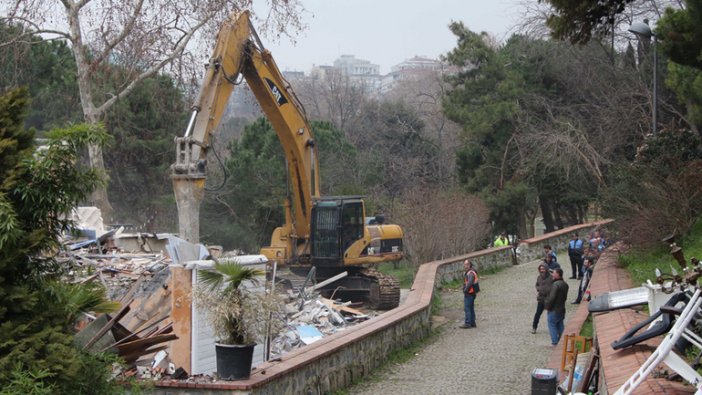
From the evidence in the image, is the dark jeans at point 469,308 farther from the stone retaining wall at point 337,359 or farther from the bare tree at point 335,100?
the bare tree at point 335,100

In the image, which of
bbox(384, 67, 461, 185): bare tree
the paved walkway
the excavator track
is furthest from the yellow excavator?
bbox(384, 67, 461, 185): bare tree

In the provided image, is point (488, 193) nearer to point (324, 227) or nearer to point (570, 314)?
point (324, 227)

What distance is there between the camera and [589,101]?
4319 centimetres

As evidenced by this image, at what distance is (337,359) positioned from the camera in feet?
49.5

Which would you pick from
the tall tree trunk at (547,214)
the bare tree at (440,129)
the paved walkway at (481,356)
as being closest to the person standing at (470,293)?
the paved walkway at (481,356)

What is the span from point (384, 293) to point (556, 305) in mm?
8311

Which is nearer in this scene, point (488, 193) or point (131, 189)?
point (488, 193)

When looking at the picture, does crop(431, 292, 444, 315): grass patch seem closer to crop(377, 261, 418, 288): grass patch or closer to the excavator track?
the excavator track

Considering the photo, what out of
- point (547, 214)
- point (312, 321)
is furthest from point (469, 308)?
point (547, 214)

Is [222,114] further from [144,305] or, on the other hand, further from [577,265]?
[577,265]

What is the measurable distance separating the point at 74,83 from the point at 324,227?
65.1 ft

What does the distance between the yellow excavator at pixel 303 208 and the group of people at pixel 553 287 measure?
4.67 metres

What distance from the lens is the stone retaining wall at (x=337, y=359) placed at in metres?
12.3

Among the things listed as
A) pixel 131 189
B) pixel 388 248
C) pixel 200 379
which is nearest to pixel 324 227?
pixel 388 248
